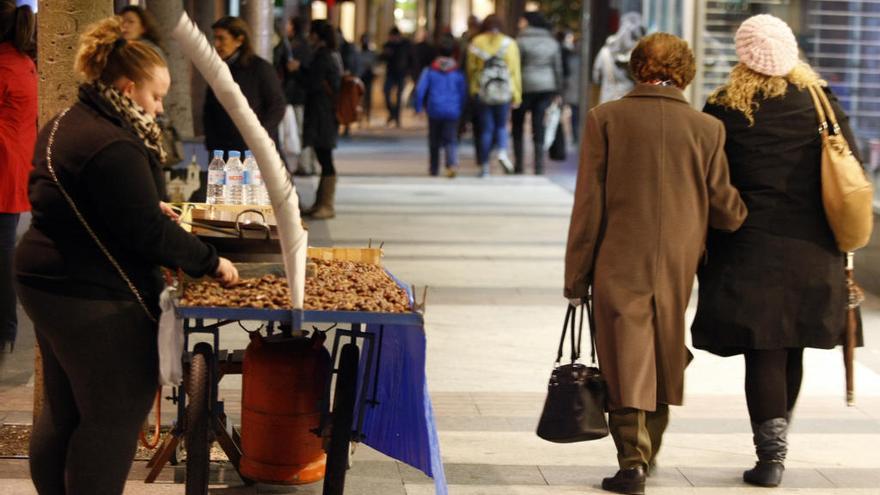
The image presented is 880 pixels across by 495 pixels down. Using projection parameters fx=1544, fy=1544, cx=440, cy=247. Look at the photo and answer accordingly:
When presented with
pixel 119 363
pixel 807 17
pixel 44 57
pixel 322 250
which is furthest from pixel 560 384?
pixel 807 17

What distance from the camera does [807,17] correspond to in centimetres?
1248

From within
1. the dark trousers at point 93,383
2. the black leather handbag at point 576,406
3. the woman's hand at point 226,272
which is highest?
the woman's hand at point 226,272

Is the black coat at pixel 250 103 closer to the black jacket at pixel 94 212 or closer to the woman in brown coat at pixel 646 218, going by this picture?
the woman in brown coat at pixel 646 218

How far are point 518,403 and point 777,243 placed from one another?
191cm

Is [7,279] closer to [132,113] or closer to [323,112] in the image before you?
[132,113]

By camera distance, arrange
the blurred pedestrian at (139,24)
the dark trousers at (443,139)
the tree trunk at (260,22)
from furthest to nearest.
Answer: the dark trousers at (443,139), the tree trunk at (260,22), the blurred pedestrian at (139,24)

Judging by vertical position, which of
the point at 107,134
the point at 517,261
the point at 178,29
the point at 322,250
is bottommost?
the point at 517,261

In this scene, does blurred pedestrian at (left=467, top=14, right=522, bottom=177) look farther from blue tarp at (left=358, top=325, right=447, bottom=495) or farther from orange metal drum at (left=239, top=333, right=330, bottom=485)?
orange metal drum at (left=239, top=333, right=330, bottom=485)

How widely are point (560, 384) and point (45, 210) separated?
2070mm

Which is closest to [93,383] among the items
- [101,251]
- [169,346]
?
[169,346]

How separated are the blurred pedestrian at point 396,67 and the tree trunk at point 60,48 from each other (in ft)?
78.3

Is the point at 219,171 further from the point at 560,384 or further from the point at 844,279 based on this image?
the point at 844,279

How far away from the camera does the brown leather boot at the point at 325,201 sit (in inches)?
544

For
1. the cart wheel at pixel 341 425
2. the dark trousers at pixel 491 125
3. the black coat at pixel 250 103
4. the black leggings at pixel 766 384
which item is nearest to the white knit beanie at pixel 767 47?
the black leggings at pixel 766 384
